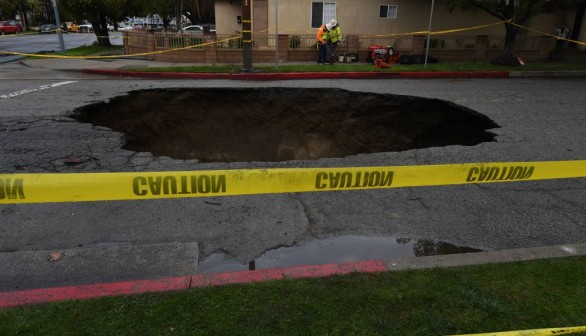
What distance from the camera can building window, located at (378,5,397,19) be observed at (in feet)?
69.7

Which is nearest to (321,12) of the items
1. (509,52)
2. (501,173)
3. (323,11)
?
(323,11)

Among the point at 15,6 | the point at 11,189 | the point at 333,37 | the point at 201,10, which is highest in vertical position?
the point at 15,6

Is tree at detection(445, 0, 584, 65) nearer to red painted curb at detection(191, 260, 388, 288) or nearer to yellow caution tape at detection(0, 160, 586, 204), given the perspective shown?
yellow caution tape at detection(0, 160, 586, 204)

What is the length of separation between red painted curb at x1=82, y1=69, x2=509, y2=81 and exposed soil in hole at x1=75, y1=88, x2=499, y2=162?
304 cm

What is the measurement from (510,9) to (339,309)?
A: 57.0 feet

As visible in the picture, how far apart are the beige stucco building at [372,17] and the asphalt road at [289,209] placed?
1496 centimetres

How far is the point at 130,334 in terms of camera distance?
2.71 meters

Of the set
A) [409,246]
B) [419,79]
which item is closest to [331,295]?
[409,246]

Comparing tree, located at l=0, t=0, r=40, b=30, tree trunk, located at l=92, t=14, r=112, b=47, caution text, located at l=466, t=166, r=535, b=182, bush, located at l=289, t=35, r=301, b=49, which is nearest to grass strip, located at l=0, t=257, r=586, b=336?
caution text, located at l=466, t=166, r=535, b=182

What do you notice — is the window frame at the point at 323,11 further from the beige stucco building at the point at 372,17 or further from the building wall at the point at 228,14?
the building wall at the point at 228,14

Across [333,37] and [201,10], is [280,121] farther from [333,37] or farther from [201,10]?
[201,10]

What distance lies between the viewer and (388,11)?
21.3 m

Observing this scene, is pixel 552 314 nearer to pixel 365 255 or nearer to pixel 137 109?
pixel 365 255

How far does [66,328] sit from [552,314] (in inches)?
131
